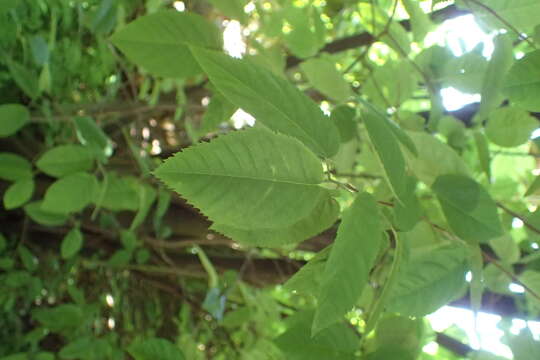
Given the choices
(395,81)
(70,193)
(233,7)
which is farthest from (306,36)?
(70,193)

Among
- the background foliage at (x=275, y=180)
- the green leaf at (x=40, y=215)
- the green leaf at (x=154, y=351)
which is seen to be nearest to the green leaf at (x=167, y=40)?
the background foliage at (x=275, y=180)

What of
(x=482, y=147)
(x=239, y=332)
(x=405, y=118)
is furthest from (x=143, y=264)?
(x=482, y=147)

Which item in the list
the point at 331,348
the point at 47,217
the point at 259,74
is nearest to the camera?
the point at 259,74

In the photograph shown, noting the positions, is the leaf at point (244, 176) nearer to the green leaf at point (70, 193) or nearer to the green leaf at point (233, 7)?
the green leaf at point (233, 7)

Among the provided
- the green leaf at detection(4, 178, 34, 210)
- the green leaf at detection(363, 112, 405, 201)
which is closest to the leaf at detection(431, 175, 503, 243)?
the green leaf at detection(363, 112, 405, 201)

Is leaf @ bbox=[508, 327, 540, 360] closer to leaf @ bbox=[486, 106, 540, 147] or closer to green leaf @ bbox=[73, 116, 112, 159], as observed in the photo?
leaf @ bbox=[486, 106, 540, 147]

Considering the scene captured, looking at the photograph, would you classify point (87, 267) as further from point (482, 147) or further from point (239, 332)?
point (482, 147)

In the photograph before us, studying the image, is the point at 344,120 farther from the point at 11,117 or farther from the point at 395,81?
the point at 11,117
